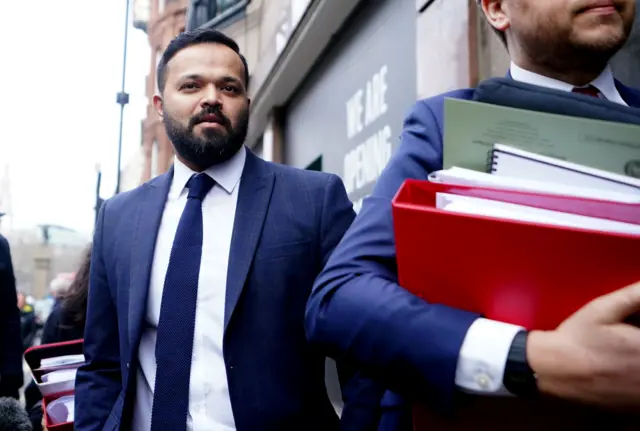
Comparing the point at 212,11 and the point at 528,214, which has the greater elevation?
the point at 212,11

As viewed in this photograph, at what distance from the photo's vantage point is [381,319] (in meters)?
0.88

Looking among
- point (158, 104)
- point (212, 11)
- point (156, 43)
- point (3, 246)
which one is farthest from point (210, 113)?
point (156, 43)

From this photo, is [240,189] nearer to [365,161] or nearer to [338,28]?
[365,161]

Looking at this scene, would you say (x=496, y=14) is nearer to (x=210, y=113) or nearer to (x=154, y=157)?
(x=210, y=113)

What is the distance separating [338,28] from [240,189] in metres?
3.89

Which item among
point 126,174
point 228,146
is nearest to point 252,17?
point 228,146

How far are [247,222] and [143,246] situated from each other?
327 millimetres

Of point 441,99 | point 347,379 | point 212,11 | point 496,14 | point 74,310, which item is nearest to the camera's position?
point 441,99

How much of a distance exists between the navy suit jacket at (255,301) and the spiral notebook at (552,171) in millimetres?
810

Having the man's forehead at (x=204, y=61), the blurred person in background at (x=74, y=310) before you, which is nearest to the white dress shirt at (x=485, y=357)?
the man's forehead at (x=204, y=61)

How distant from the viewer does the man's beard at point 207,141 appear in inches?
79.0

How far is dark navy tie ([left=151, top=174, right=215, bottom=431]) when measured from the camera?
173 centimetres

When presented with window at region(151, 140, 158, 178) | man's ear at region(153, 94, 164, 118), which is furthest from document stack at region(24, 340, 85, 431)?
window at region(151, 140, 158, 178)

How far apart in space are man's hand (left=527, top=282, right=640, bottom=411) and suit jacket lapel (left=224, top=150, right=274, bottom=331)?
3.64 feet
